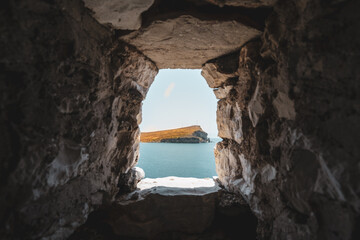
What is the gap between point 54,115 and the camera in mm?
1352

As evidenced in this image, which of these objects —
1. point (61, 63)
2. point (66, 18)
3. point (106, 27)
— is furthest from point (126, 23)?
point (61, 63)

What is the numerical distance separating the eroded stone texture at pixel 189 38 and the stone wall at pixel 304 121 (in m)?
0.26

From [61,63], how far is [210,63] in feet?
6.30

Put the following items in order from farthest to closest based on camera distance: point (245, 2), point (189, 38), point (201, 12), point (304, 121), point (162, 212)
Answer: point (162, 212)
point (189, 38)
point (201, 12)
point (245, 2)
point (304, 121)

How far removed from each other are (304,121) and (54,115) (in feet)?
6.50

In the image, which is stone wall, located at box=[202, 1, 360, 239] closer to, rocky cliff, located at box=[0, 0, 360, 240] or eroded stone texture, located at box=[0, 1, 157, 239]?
rocky cliff, located at box=[0, 0, 360, 240]

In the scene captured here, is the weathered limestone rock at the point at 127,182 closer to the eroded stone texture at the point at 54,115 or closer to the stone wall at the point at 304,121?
the eroded stone texture at the point at 54,115

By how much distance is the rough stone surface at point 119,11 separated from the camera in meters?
1.55

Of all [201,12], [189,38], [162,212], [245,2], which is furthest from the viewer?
[162,212]

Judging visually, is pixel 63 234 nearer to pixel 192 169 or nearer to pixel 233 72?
pixel 233 72

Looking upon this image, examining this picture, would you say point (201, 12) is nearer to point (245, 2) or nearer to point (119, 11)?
point (245, 2)

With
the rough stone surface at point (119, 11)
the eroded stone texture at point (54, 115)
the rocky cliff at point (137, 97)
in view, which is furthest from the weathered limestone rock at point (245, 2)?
the eroded stone texture at point (54, 115)

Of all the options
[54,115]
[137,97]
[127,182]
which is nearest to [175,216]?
[127,182]

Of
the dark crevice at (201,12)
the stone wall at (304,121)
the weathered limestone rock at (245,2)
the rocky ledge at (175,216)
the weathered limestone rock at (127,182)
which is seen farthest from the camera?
the weathered limestone rock at (127,182)
